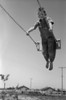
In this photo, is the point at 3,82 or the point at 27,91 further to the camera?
the point at 27,91

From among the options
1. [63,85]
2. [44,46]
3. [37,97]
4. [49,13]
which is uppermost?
[49,13]

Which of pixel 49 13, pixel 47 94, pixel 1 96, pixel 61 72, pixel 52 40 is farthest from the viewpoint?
pixel 47 94

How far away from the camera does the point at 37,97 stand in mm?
6254

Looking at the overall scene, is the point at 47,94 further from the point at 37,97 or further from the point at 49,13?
the point at 49,13

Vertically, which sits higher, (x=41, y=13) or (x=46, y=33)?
(x=41, y=13)

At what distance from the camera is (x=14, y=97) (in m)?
6.06

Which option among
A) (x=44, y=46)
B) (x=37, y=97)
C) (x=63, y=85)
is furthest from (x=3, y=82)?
(x=44, y=46)

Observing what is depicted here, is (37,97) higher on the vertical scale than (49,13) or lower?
lower

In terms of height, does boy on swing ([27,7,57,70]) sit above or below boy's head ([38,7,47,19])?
below

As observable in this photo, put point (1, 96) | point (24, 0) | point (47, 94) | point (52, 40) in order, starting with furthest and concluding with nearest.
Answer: point (47, 94) < point (1, 96) < point (24, 0) < point (52, 40)

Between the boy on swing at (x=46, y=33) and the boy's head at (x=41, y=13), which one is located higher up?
the boy's head at (x=41, y=13)

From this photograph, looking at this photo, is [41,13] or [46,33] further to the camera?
[46,33]

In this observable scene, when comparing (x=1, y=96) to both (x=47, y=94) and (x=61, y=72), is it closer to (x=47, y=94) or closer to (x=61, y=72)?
(x=47, y=94)

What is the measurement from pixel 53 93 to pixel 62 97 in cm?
29
